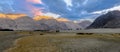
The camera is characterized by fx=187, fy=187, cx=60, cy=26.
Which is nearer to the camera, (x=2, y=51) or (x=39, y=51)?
(x=39, y=51)

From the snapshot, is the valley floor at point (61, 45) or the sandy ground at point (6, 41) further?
the sandy ground at point (6, 41)

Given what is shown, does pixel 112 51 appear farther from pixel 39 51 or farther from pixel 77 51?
pixel 39 51

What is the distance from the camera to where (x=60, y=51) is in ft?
101

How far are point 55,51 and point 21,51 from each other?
18.5 ft

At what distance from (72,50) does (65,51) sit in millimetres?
1601

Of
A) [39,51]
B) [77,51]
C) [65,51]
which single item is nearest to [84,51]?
[77,51]

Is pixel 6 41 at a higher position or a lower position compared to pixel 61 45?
higher

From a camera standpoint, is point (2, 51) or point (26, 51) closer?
point (26, 51)

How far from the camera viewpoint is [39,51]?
3047 centimetres

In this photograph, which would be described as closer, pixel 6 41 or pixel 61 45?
pixel 61 45

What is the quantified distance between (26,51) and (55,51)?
4757 millimetres

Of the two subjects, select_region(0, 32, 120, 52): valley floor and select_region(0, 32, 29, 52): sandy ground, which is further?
select_region(0, 32, 29, 52): sandy ground

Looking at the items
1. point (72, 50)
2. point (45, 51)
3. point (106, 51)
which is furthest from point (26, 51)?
point (106, 51)

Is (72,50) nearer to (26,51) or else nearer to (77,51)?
(77,51)
